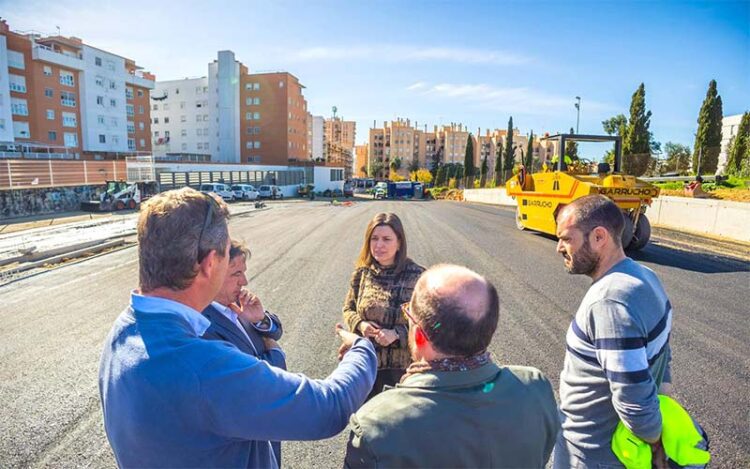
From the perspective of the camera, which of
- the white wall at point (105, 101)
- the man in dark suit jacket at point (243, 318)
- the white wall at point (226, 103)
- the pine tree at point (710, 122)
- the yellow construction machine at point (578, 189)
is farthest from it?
the white wall at point (226, 103)

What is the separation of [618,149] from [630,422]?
1281 centimetres

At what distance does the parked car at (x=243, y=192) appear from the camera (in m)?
43.3

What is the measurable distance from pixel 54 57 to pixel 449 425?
210 feet

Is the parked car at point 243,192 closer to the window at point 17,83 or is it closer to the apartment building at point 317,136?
the window at point 17,83

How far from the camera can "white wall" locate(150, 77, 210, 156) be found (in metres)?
75.8

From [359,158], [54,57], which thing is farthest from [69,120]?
[359,158]

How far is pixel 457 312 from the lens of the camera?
1.44 meters

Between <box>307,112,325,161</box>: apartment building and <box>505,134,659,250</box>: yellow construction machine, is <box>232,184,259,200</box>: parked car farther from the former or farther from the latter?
<box>307,112,325,161</box>: apartment building

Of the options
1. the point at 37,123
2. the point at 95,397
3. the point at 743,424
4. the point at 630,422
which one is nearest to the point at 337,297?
the point at 95,397

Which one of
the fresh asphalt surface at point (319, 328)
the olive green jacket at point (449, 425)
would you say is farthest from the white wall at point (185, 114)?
the olive green jacket at point (449, 425)

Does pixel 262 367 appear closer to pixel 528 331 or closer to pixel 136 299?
pixel 136 299

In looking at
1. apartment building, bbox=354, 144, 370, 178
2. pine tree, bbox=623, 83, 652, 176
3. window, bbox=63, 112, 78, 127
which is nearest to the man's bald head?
pine tree, bbox=623, 83, 652, 176

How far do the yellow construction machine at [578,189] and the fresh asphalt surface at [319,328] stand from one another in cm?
90

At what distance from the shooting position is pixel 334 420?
55.9 inches
